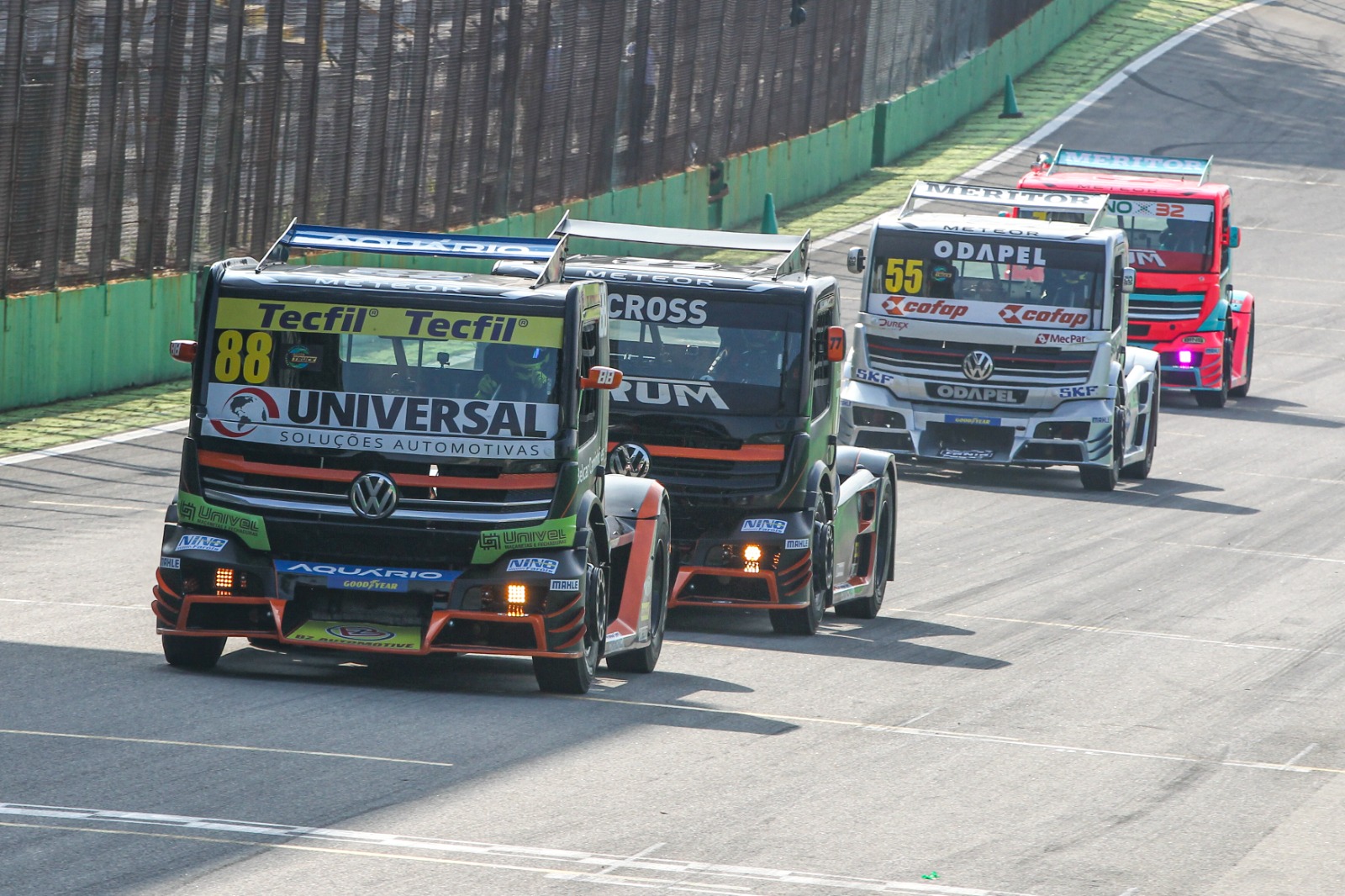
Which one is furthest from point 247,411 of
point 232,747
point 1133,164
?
point 1133,164

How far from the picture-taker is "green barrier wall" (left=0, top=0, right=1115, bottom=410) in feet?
76.0

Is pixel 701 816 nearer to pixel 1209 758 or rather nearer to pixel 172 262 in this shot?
pixel 1209 758

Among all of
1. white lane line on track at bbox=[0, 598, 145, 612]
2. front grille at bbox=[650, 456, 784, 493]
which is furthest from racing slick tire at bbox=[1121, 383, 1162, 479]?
white lane line on track at bbox=[0, 598, 145, 612]

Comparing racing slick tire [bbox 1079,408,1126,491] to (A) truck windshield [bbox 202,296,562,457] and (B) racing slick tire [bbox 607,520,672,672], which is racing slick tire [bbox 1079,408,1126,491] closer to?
(B) racing slick tire [bbox 607,520,672,672]

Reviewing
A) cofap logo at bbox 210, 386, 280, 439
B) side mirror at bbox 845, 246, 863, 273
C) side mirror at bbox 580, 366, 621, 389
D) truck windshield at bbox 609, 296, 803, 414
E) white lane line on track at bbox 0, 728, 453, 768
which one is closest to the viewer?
white lane line on track at bbox 0, 728, 453, 768

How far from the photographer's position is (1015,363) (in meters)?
22.8

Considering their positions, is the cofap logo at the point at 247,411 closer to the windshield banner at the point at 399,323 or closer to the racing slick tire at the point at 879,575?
the windshield banner at the point at 399,323

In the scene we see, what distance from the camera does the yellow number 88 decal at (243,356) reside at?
1159cm

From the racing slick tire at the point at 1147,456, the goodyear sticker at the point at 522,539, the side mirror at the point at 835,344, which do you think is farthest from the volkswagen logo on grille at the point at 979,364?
the goodyear sticker at the point at 522,539

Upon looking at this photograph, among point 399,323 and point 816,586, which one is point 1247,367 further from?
point 399,323

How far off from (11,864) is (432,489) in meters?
3.91

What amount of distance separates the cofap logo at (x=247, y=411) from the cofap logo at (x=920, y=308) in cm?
1217

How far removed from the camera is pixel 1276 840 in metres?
9.34

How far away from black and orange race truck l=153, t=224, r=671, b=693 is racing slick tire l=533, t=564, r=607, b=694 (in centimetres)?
2
